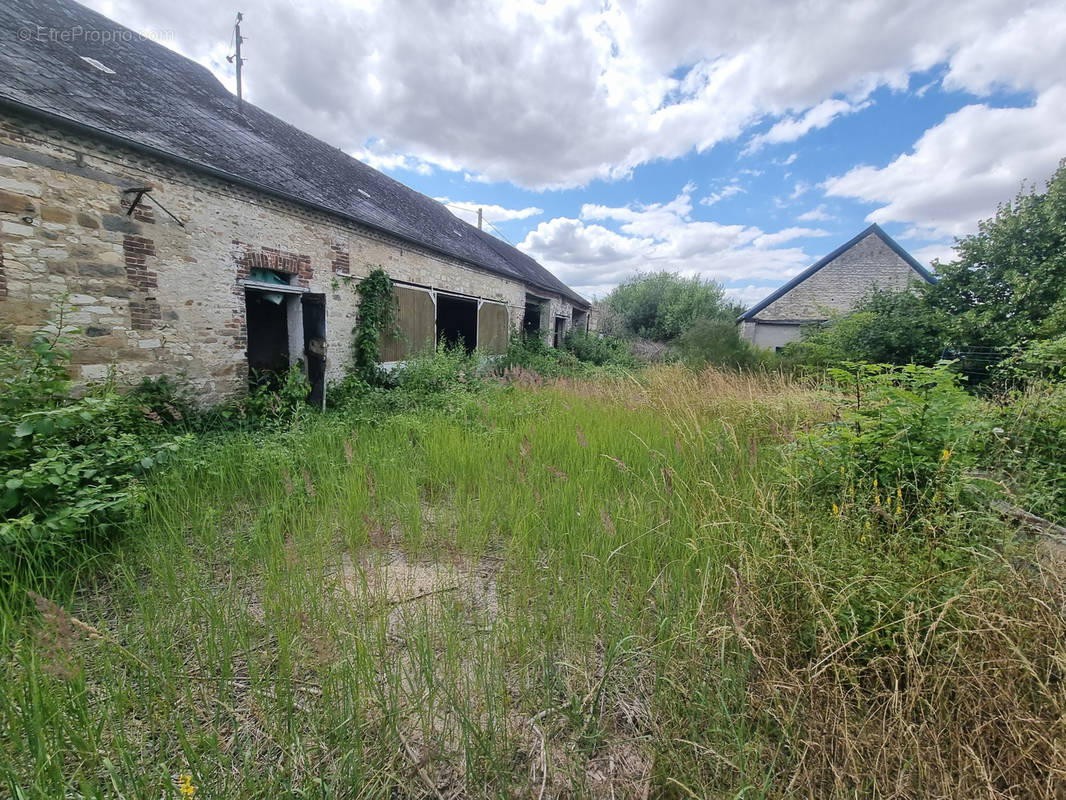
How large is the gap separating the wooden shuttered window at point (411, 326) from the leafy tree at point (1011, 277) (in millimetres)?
13603

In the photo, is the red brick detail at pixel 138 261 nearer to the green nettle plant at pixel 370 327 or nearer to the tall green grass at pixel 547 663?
the green nettle plant at pixel 370 327

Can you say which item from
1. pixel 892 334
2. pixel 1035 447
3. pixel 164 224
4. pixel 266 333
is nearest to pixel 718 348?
pixel 892 334

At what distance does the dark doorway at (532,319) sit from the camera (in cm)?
1551

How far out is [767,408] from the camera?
4.49m

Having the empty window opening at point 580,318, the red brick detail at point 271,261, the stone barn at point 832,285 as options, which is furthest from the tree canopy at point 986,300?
the red brick detail at point 271,261

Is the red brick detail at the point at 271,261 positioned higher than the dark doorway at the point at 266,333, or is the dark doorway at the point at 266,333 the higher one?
the red brick detail at the point at 271,261

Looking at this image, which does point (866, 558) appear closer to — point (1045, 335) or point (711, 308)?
point (1045, 335)

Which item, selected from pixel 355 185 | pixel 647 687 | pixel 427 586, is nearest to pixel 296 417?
pixel 427 586

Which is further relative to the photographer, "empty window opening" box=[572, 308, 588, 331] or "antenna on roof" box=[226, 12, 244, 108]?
"empty window opening" box=[572, 308, 588, 331]

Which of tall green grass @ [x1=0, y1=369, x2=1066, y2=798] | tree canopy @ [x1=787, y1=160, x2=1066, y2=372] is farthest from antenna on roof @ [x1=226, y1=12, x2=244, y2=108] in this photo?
tree canopy @ [x1=787, y1=160, x2=1066, y2=372]

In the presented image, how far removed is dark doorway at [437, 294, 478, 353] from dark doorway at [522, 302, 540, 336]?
3008mm

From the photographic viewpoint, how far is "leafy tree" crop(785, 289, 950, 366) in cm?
1009

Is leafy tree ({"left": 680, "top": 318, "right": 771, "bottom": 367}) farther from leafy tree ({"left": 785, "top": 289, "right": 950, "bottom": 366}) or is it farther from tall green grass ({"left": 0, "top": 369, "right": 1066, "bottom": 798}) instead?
tall green grass ({"left": 0, "top": 369, "right": 1066, "bottom": 798})

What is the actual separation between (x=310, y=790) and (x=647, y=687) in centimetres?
130
